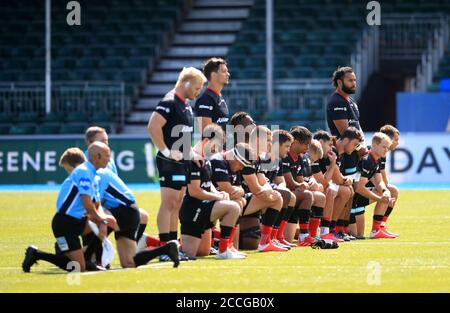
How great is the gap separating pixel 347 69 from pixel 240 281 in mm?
5497

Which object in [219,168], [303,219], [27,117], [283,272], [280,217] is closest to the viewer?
[283,272]

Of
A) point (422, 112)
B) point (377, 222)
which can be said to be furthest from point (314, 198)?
point (422, 112)

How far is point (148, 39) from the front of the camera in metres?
33.6

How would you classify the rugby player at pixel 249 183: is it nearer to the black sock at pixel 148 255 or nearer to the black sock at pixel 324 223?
the black sock at pixel 324 223

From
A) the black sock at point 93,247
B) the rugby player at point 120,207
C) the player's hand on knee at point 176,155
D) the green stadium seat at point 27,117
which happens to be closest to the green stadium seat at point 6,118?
the green stadium seat at point 27,117

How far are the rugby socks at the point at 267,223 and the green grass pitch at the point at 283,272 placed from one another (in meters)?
0.30

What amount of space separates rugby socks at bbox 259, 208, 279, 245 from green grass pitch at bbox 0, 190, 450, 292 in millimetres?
302

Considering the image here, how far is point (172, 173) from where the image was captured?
11555mm

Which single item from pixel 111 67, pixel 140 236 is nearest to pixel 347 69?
pixel 140 236

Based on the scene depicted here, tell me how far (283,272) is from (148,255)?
1.26 m

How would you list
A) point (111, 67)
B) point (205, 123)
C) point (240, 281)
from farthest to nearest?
point (111, 67), point (205, 123), point (240, 281)

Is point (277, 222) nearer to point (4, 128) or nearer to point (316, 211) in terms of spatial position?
point (316, 211)

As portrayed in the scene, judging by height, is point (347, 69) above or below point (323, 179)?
above
